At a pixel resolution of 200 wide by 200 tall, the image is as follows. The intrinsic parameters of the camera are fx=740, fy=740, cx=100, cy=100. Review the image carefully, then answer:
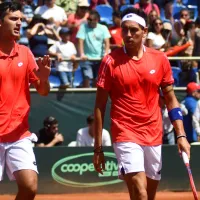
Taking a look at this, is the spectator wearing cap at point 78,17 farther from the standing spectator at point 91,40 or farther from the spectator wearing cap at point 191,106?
the spectator wearing cap at point 191,106

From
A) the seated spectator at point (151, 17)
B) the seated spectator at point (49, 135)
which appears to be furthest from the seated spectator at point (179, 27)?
the seated spectator at point (49, 135)

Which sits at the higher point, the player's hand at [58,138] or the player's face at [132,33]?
the player's face at [132,33]

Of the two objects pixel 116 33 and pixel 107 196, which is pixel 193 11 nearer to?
pixel 116 33

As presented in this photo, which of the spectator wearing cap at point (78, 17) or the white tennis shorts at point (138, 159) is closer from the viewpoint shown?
the white tennis shorts at point (138, 159)

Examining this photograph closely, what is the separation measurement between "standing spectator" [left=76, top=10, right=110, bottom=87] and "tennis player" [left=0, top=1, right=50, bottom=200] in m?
7.57

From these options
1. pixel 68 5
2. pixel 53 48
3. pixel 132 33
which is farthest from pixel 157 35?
pixel 132 33

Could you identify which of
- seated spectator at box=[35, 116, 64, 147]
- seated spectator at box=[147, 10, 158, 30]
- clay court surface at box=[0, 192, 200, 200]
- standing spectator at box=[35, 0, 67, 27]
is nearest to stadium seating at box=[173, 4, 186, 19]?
seated spectator at box=[147, 10, 158, 30]

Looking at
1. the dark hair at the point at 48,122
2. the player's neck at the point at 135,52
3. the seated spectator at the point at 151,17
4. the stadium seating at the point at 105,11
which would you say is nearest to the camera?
the player's neck at the point at 135,52

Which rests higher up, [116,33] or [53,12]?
[53,12]

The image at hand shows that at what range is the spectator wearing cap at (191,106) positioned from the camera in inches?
598

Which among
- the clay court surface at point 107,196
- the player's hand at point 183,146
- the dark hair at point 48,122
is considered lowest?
the clay court surface at point 107,196

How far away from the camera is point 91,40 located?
51.6 feet

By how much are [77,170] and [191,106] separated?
2747mm

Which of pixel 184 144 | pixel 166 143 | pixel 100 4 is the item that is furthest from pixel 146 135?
pixel 100 4
